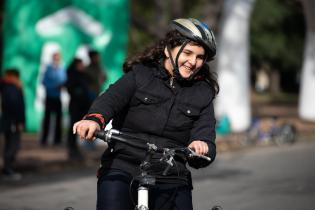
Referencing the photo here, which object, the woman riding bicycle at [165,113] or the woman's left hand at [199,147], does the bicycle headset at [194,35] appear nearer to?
the woman riding bicycle at [165,113]

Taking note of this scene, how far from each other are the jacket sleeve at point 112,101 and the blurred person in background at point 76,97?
9.05 m

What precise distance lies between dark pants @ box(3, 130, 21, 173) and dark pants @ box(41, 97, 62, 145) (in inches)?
175

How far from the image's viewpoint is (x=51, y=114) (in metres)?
16.5

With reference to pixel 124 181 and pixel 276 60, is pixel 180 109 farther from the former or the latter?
pixel 276 60

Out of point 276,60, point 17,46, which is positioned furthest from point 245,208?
point 276,60

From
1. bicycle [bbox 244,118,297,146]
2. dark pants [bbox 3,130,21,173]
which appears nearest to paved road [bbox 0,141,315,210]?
dark pants [bbox 3,130,21,173]

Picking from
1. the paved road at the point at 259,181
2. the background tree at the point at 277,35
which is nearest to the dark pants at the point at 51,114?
the paved road at the point at 259,181

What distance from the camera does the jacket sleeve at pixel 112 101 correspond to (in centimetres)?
407

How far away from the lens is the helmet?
4.20 metres

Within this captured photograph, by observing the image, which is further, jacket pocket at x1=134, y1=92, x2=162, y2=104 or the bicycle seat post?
jacket pocket at x1=134, y1=92, x2=162, y2=104

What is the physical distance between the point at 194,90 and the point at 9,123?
24.9 ft

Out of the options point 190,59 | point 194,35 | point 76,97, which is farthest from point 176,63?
point 76,97

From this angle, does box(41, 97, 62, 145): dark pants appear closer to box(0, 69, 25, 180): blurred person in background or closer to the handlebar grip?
box(0, 69, 25, 180): blurred person in background

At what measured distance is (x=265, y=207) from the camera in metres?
9.34
